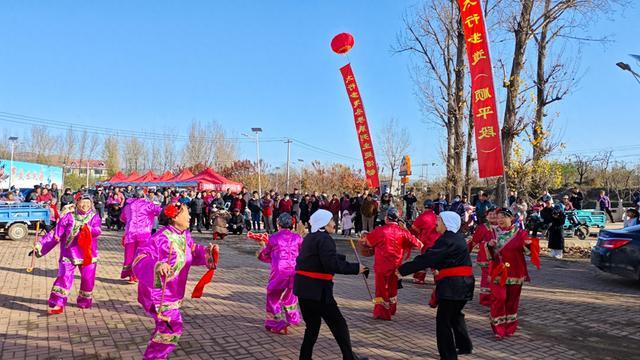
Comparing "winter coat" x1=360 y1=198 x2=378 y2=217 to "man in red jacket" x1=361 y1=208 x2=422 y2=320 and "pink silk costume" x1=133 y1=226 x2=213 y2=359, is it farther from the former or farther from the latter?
"pink silk costume" x1=133 y1=226 x2=213 y2=359

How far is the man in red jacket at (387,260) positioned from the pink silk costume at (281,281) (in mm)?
1186

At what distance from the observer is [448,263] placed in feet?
15.2

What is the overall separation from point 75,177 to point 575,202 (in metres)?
59.4

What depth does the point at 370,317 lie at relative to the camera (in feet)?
21.3

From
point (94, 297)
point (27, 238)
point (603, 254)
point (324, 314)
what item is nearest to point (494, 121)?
point (603, 254)

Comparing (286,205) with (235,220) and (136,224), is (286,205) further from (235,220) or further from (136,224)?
(136,224)

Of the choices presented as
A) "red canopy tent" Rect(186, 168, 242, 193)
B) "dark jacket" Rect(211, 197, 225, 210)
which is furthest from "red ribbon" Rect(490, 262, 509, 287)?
"red canopy tent" Rect(186, 168, 242, 193)

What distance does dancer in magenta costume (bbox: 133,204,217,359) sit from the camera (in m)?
4.27

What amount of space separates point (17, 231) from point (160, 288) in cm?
1331

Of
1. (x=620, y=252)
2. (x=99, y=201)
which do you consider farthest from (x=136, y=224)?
(x=99, y=201)

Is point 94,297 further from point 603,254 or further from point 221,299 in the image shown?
point 603,254

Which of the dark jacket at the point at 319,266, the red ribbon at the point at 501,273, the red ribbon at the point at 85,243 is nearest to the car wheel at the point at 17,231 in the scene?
the red ribbon at the point at 85,243

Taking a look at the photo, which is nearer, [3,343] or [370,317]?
[3,343]

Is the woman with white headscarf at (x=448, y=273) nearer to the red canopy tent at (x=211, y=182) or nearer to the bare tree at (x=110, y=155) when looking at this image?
the red canopy tent at (x=211, y=182)
